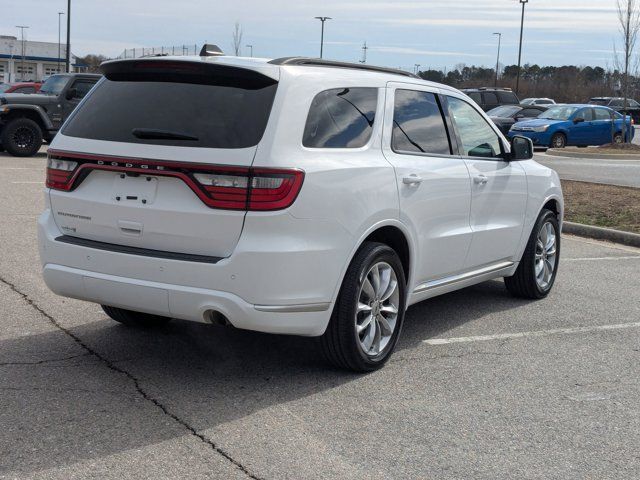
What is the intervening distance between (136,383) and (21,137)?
17.1 metres

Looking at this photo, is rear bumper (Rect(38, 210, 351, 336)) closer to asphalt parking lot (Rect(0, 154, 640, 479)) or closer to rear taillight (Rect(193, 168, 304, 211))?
rear taillight (Rect(193, 168, 304, 211))

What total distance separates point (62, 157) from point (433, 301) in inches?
138

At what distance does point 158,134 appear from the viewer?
4840 millimetres

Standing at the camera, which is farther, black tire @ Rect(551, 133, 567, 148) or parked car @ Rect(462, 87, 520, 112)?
parked car @ Rect(462, 87, 520, 112)

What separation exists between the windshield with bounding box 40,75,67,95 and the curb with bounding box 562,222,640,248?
13.4 m

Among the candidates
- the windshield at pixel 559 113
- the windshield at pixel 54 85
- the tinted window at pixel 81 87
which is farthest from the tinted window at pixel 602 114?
the windshield at pixel 54 85

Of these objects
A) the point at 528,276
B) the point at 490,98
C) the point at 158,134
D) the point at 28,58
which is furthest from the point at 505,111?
the point at 28,58

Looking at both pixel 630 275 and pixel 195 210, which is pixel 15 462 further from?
pixel 630 275

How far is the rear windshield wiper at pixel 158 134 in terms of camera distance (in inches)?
188

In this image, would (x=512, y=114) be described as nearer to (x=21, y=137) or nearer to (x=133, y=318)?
(x=21, y=137)

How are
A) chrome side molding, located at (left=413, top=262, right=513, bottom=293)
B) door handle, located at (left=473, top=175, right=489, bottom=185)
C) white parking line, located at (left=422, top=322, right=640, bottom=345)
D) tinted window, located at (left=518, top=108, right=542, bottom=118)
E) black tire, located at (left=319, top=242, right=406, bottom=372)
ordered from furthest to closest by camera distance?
tinted window, located at (left=518, top=108, right=542, bottom=118), door handle, located at (left=473, top=175, right=489, bottom=185), white parking line, located at (left=422, top=322, right=640, bottom=345), chrome side molding, located at (left=413, top=262, right=513, bottom=293), black tire, located at (left=319, top=242, right=406, bottom=372)

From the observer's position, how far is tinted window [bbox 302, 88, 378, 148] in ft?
16.3

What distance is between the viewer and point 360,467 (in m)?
3.96

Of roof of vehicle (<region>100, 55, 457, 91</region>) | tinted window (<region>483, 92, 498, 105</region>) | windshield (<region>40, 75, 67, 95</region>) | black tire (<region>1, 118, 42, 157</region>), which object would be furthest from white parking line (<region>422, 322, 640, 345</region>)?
tinted window (<region>483, 92, 498, 105</region>)
